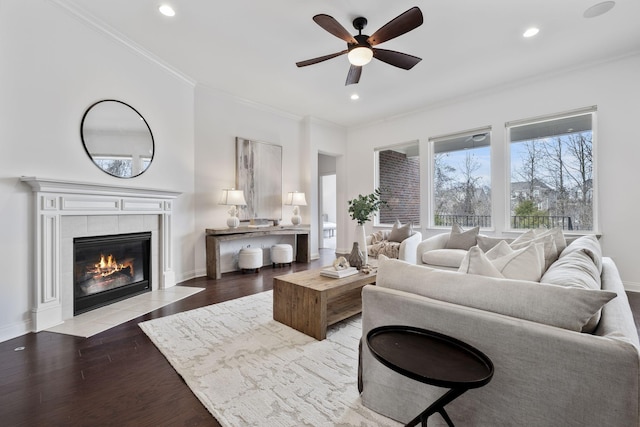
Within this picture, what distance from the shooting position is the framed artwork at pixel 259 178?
5.11m

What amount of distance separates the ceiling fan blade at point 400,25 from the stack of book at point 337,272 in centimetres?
230

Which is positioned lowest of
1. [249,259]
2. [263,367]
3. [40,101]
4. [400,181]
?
[263,367]

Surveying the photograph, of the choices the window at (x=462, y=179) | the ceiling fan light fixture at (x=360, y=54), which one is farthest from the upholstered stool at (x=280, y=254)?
the ceiling fan light fixture at (x=360, y=54)

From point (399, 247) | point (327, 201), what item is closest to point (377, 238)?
point (399, 247)

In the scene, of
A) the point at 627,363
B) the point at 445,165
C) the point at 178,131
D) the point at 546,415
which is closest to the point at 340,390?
the point at 546,415

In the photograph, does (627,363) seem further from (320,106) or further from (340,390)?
(320,106)

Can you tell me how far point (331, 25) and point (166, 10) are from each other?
1698 millimetres

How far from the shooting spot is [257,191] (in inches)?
211

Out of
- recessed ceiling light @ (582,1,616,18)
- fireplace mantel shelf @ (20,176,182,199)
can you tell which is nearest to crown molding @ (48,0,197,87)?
fireplace mantel shelf @ (20,176,182,199)

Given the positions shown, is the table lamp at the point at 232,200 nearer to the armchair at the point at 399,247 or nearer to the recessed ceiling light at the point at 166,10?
the armchair at the point at 399,247

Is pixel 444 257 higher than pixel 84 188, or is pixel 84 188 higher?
pixel 84 188

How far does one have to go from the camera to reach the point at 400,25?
2.53 meters

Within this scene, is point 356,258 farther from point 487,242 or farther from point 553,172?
point 553,172

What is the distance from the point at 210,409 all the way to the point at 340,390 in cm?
75
